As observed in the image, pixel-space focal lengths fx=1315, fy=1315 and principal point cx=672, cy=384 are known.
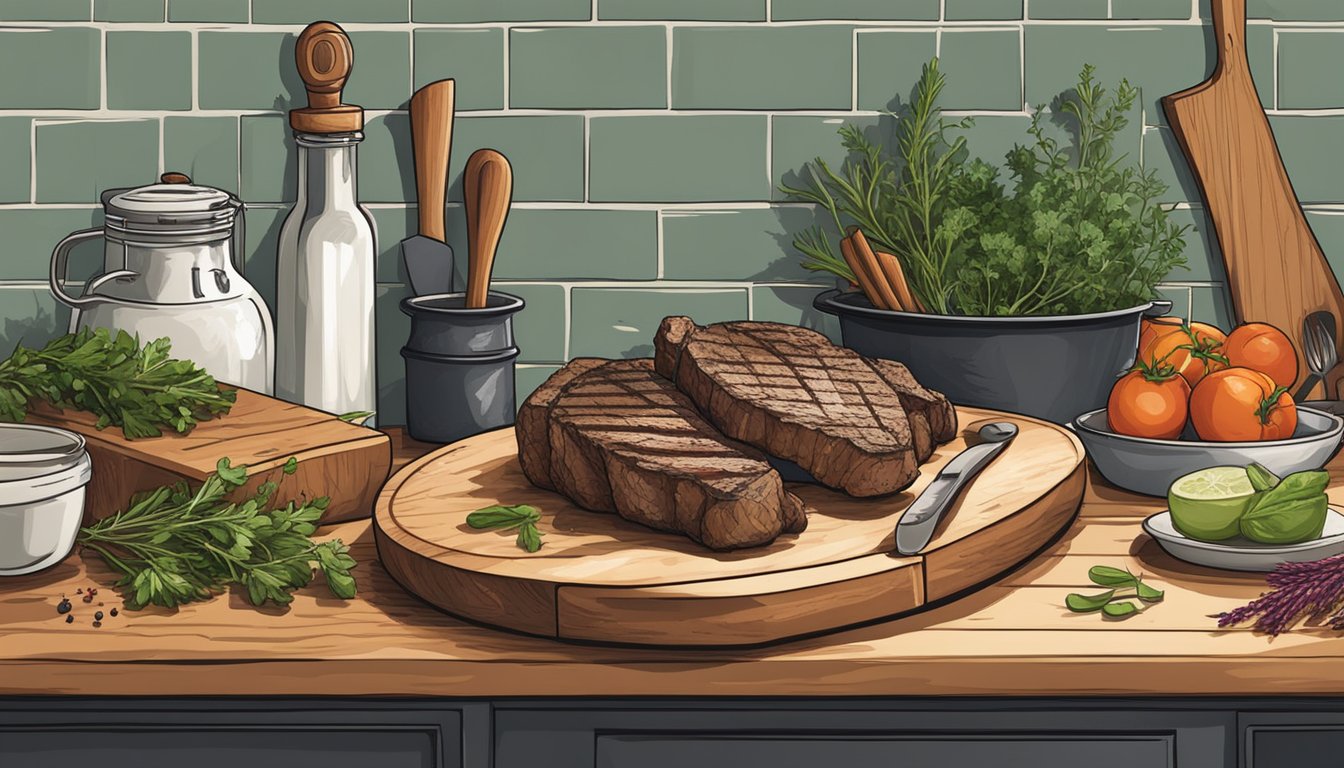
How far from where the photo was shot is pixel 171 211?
4.66 ft

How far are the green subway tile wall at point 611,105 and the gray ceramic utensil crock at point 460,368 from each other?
164 millimetres

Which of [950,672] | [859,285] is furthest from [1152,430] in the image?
[950,672]

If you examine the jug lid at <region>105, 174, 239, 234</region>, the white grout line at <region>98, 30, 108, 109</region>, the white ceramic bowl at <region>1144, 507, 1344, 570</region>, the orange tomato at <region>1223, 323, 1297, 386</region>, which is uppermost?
the white grout line at <region>98, 30, 108, 109</region>

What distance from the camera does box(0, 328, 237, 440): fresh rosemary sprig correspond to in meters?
1.22

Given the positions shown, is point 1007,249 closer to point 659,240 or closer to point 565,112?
point 659,240

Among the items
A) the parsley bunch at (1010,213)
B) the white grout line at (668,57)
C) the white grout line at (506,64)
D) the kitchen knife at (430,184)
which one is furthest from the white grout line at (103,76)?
the parsley bunch at (1010,213)

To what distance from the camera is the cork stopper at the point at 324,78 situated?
1531 millimetres

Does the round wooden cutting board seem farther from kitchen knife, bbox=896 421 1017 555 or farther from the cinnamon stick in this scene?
the cinnamon stick

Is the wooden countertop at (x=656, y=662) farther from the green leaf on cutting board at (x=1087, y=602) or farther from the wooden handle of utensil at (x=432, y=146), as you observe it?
the wooden handle of utensil at (x=432, y=146)

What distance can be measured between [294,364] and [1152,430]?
3.15 ft

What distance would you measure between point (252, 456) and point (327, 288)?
40cm

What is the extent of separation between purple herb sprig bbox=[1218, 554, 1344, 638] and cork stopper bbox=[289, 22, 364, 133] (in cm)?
107

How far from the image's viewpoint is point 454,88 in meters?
1.63

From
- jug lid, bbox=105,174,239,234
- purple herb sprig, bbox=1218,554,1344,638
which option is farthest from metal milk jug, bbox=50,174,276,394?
purple herb sprig, bbox=1218,554,1344,638
